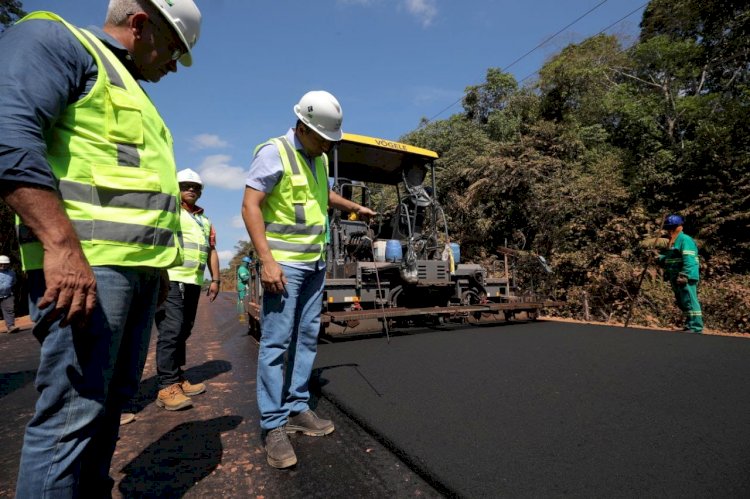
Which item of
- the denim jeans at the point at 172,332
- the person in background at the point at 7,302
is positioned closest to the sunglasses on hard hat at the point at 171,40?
the denim jeans at the point at 172,332

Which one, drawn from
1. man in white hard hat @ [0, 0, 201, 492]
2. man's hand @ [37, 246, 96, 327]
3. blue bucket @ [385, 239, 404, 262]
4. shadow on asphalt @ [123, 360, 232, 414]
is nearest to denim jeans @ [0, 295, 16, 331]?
shadow on asphalt @ [123, 360, 232, 414]

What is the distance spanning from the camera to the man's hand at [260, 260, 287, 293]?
6.84 ft

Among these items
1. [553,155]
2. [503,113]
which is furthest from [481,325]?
[503,113]

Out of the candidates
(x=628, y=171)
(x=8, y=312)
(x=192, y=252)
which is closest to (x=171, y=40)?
(x=192, y=252)

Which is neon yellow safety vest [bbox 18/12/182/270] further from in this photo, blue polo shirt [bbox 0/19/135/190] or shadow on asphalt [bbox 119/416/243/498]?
shadow on asphalt [bbox 119/416/243/498]

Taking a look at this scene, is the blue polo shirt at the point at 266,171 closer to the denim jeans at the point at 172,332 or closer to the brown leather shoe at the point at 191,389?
the denim jeans at the point at 172,332

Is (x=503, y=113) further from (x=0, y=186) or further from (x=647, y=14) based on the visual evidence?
(x=0, y=186)

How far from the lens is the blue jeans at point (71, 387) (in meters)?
1.13

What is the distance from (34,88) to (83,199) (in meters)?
0.30

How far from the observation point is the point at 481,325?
20.3 feet

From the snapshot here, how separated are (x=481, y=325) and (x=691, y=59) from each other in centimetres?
1211

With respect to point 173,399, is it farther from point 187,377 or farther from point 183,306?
point 187,377

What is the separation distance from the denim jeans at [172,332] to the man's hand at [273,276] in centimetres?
127

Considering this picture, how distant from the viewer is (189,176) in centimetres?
349
